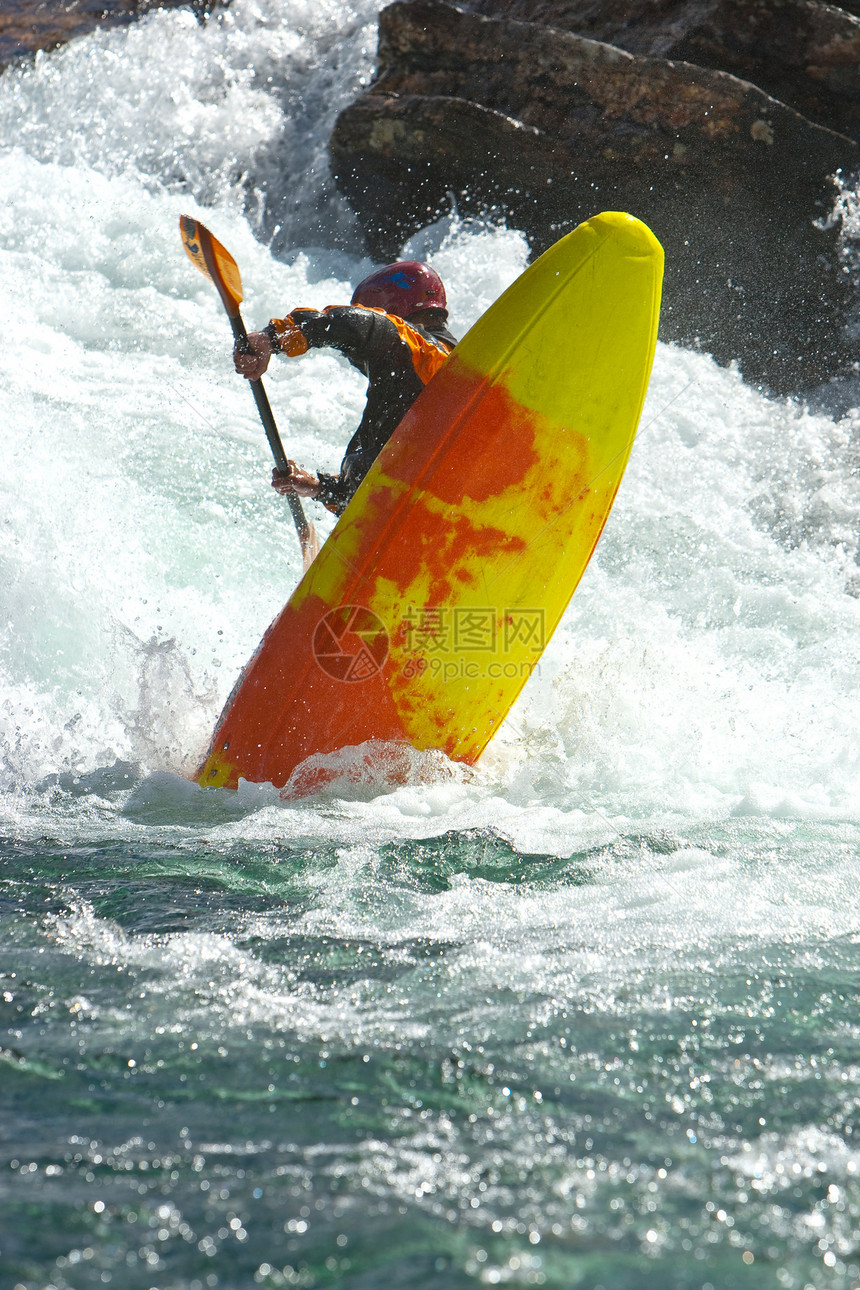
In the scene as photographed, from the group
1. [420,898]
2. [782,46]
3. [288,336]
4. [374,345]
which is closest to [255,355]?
[288,336]

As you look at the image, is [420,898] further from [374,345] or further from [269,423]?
[269,423]

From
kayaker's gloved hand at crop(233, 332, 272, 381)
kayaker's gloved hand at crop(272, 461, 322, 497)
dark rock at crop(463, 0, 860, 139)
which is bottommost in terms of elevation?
kayaker's gloved hand at crop(272, 461, 322, 497)

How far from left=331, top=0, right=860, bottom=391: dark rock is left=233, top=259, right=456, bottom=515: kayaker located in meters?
3.90

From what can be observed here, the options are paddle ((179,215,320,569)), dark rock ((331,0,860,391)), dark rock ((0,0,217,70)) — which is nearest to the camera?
paddle ((179,215,320,569))

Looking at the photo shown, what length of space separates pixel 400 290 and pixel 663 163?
13.6 feet

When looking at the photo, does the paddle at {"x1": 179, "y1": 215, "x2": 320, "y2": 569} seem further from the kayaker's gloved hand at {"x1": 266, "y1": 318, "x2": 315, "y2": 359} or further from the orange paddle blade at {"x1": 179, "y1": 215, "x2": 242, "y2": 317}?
the kayaker's gloved hand at {"x1": 266, "y1": 318, "x2": 315, "y2": 359}

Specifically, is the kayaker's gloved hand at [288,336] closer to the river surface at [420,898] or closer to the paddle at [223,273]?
the paddle at [223,273]

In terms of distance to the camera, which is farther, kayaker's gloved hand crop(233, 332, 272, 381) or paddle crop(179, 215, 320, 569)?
paddle crop(179, 215, 320, 569)

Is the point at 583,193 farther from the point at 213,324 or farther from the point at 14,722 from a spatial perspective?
the point at 14,722

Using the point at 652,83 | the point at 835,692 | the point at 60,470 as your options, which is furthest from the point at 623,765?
the point at 652,83

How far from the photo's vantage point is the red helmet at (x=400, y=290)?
323 cm

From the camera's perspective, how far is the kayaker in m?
2.96

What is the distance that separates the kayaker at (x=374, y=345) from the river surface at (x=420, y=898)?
91cm

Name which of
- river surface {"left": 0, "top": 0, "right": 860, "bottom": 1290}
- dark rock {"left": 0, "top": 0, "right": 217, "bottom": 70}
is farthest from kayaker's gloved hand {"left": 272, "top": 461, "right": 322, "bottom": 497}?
dark rock {"left": 0, "top": 0, "right": 217, "bottom": 70}
